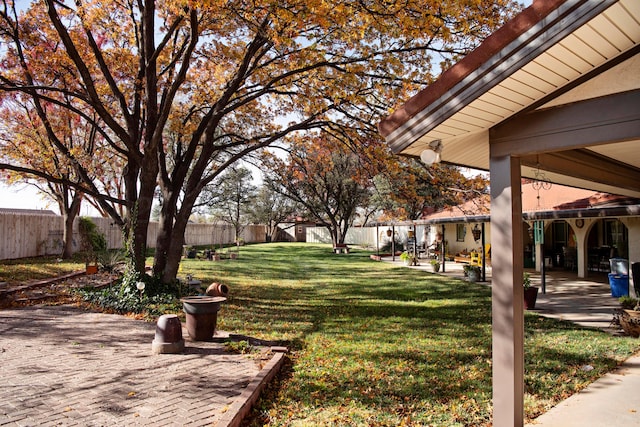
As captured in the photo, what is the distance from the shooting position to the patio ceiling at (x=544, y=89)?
2439 mm

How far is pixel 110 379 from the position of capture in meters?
5.02

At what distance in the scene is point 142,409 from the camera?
4.17 metres

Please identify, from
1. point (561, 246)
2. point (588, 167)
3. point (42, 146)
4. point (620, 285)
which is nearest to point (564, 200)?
point (620, 285)

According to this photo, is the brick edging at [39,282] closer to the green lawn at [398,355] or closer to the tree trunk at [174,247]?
the tree trunk at [174,247]

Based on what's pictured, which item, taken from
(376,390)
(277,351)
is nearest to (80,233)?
→ (277,351)

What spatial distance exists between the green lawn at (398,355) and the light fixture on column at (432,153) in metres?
2.52

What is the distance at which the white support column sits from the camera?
10.3 ft

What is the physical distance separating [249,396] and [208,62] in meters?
11.0

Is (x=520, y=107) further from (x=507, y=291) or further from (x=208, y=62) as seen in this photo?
(x=208, y=62)

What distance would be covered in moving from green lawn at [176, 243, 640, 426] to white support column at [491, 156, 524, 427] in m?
0.95

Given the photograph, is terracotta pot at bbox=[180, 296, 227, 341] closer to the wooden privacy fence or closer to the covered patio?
the covered patio

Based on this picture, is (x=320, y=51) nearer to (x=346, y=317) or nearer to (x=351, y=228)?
(x=346, y=317)

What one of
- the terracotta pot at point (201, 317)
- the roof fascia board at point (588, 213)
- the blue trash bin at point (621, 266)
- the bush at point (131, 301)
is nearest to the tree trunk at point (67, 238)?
the bush at point (131, 301)

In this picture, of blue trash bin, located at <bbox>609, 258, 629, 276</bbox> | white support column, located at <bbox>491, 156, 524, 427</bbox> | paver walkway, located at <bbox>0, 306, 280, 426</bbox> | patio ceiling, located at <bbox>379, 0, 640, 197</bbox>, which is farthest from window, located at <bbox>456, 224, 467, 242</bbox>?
white support column, located at <bbox>491, 156, 524, 427</bbox>
